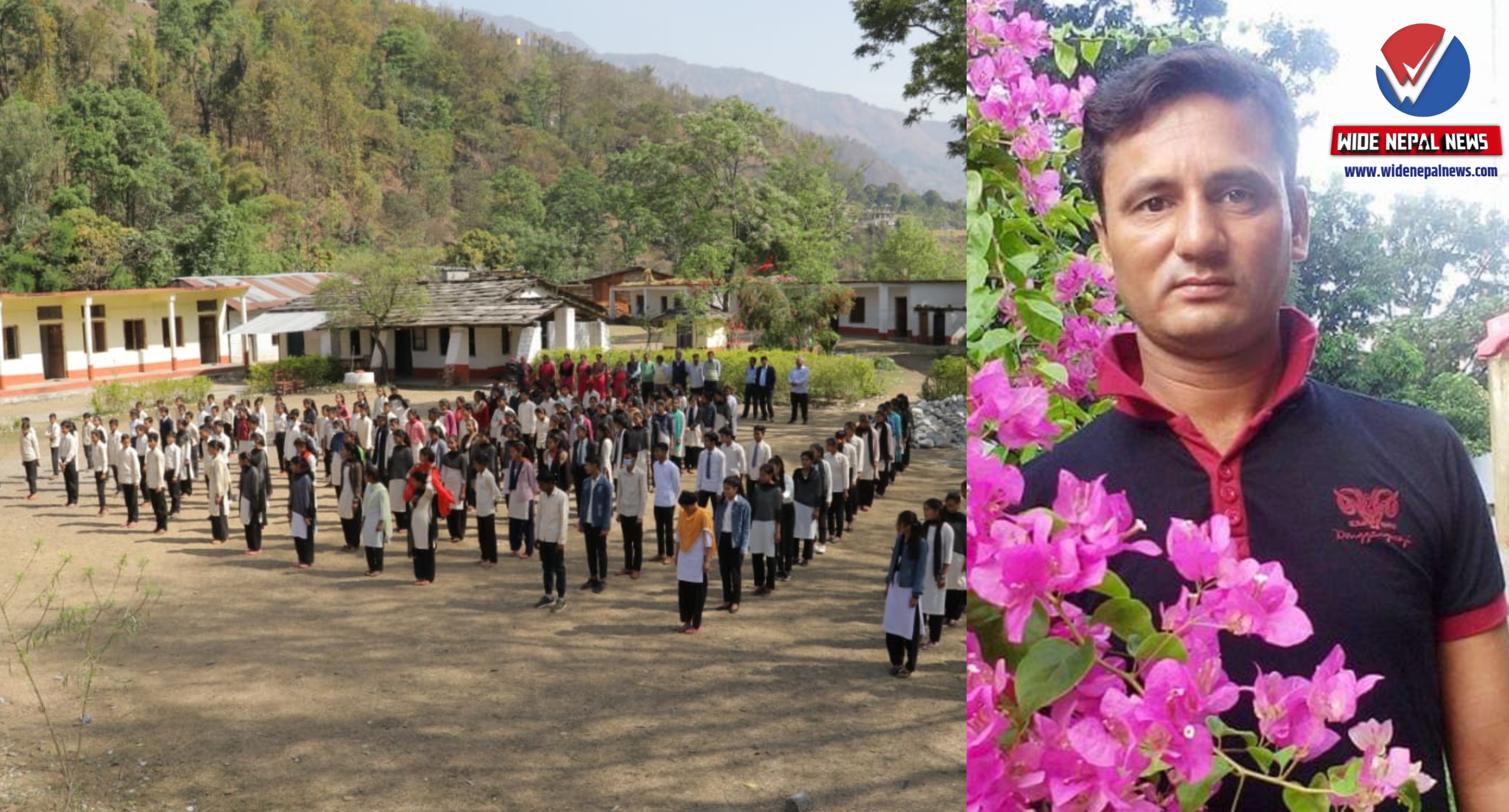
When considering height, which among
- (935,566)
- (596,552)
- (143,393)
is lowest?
(596,552)

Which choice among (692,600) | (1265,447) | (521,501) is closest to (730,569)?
(692,600)

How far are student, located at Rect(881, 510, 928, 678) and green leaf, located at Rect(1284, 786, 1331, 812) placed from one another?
4249mm

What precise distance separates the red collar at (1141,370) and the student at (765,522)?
19.2 feet

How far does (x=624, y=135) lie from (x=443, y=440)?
46.8 m

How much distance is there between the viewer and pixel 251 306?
25391 mm

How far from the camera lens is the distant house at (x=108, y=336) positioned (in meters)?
20.5

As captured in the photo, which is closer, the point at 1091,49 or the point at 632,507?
the point at 1091,49

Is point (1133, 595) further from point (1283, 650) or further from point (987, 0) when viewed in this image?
point (987, 0)

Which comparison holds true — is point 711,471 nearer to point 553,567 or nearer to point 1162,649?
point 553,567

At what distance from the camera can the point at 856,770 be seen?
219 inches

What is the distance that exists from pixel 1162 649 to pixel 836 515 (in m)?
8.36

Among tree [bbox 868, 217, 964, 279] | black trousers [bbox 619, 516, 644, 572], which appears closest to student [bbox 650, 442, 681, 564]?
black trousers [bbox 619, 516, 644, 572]

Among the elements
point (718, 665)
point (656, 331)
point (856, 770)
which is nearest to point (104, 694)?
point (718, 665)

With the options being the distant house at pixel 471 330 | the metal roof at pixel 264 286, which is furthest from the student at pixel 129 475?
the metal roof at pixel 264 286
